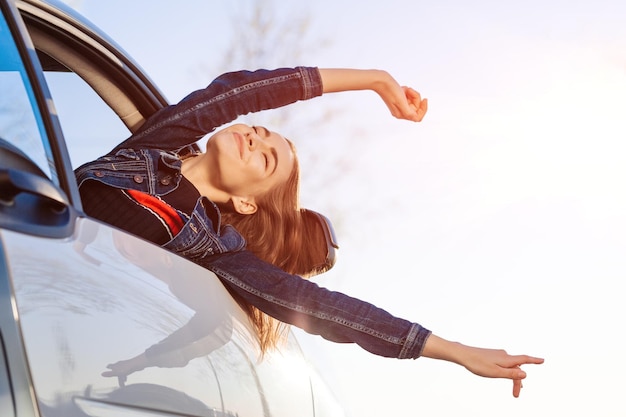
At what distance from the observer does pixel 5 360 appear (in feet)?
4.35

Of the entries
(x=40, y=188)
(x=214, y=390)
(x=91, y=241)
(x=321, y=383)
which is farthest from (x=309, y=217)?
(x=40, y=188)

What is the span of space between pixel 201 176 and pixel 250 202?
252 mm

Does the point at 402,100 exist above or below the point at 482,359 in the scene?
above

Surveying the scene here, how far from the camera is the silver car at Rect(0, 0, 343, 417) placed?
4.57 ft

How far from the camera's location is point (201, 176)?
9.91 ft

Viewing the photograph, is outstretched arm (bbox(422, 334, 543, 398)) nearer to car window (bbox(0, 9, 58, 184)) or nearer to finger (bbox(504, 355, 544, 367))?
finger (bbox(504, 355, 544, 367))

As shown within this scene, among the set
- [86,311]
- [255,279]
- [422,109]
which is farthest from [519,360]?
[86,311]

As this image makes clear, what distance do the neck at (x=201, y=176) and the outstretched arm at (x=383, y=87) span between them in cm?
45

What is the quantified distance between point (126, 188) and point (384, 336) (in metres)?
0.75

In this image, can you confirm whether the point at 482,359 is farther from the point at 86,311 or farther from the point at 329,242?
the point at 86,311

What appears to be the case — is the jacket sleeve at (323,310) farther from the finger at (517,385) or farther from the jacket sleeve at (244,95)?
the jacket sleeve at (244,95)

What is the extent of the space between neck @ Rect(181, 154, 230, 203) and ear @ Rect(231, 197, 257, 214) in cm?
9

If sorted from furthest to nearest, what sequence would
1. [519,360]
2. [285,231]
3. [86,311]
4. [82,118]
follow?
1. [285,231]
2. [82,118]
3. [519,360]
4. [86,311]

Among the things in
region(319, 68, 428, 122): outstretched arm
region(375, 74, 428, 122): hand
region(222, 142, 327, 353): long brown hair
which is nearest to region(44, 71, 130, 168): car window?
region(222, 142, 327, 353): long brown hair
